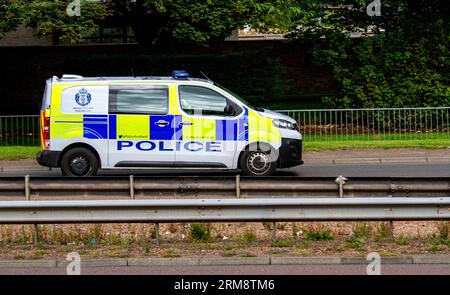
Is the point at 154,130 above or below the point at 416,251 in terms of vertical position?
above

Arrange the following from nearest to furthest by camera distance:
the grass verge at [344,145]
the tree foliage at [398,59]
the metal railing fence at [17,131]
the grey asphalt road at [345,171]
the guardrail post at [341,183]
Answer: the guardrail post at [341,183] < the grey asphalt road at [345,171] < the grass verge at [344,145] < the metal railing fence at [17,131] < the tree foliage at [398,59]

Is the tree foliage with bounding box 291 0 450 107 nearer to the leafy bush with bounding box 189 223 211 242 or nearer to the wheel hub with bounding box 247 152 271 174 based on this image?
the wheel hub with bounding box 247 152 271 174

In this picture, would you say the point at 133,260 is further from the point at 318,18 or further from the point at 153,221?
the point at 318,18

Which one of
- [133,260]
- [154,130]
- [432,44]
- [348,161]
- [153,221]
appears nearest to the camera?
[133,260]

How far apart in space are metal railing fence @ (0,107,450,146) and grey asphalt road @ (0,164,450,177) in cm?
342

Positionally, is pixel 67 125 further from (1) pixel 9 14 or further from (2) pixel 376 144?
(2) pixel 376 144

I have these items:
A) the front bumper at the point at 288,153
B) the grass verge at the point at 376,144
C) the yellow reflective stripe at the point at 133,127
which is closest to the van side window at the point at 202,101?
the yellow reflective stripe at the point at 133,127

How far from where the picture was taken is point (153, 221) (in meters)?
11.9

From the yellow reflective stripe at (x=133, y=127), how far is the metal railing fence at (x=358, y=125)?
7288mm

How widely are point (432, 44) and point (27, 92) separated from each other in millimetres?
13262

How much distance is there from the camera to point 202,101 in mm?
18188

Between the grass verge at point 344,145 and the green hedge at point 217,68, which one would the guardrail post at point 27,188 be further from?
the green hedge at point 217,68

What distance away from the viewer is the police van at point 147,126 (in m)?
18.0
